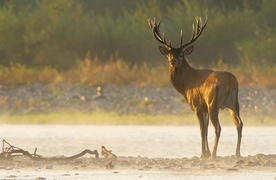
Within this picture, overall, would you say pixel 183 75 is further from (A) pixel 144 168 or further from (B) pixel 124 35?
(B) pixel 124 35

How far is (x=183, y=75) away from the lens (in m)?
18.1

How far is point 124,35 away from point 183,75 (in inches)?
775

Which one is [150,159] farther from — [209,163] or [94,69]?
[94,69]

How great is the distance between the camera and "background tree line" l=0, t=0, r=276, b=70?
36219mm

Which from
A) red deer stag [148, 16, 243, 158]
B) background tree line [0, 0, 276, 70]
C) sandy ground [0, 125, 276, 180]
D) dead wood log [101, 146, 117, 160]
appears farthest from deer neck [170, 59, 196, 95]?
background tree line [0, 0, 276, 70]

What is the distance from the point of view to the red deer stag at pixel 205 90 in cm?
1733

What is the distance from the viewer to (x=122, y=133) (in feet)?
81.1

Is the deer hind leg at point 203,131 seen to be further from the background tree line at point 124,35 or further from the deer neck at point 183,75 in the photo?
the background tree line at point 124,35

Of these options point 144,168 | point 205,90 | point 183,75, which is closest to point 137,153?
point 183,75

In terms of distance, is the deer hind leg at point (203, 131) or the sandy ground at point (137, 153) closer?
the sandy ground at point (137, 153)

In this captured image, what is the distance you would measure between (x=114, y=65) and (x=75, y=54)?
2.92m

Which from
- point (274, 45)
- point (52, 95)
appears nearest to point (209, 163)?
point (52, 95)

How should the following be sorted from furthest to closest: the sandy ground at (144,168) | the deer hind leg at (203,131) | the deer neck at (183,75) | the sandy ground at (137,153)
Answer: the deer neck at (183,75) < the deer hind leg at (203,131) < the sandy ground at (137,153) < the sandy ground at (144,168)

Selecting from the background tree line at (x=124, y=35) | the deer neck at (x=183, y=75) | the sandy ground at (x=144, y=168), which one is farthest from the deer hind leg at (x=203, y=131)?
the background tree line at (x=124, y=35)
